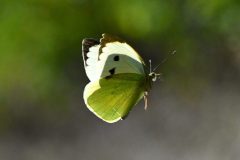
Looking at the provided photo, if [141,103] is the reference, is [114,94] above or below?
above

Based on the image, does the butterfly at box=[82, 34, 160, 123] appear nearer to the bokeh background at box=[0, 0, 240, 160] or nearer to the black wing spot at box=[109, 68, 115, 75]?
the black wing spot at box=[109, 68, 115, 75]

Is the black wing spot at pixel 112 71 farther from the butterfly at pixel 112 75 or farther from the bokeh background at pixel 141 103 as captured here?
the bokeh background at pixel 141 103

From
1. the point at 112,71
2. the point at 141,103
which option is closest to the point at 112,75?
the point at 112,71

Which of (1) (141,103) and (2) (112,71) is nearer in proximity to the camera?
(2) (112,71)

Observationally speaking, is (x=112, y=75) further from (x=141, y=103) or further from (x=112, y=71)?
(x=141, y=103)

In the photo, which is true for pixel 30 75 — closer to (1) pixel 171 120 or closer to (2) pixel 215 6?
(1) pixel 171 120

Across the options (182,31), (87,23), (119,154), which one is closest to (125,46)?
(87,23)
